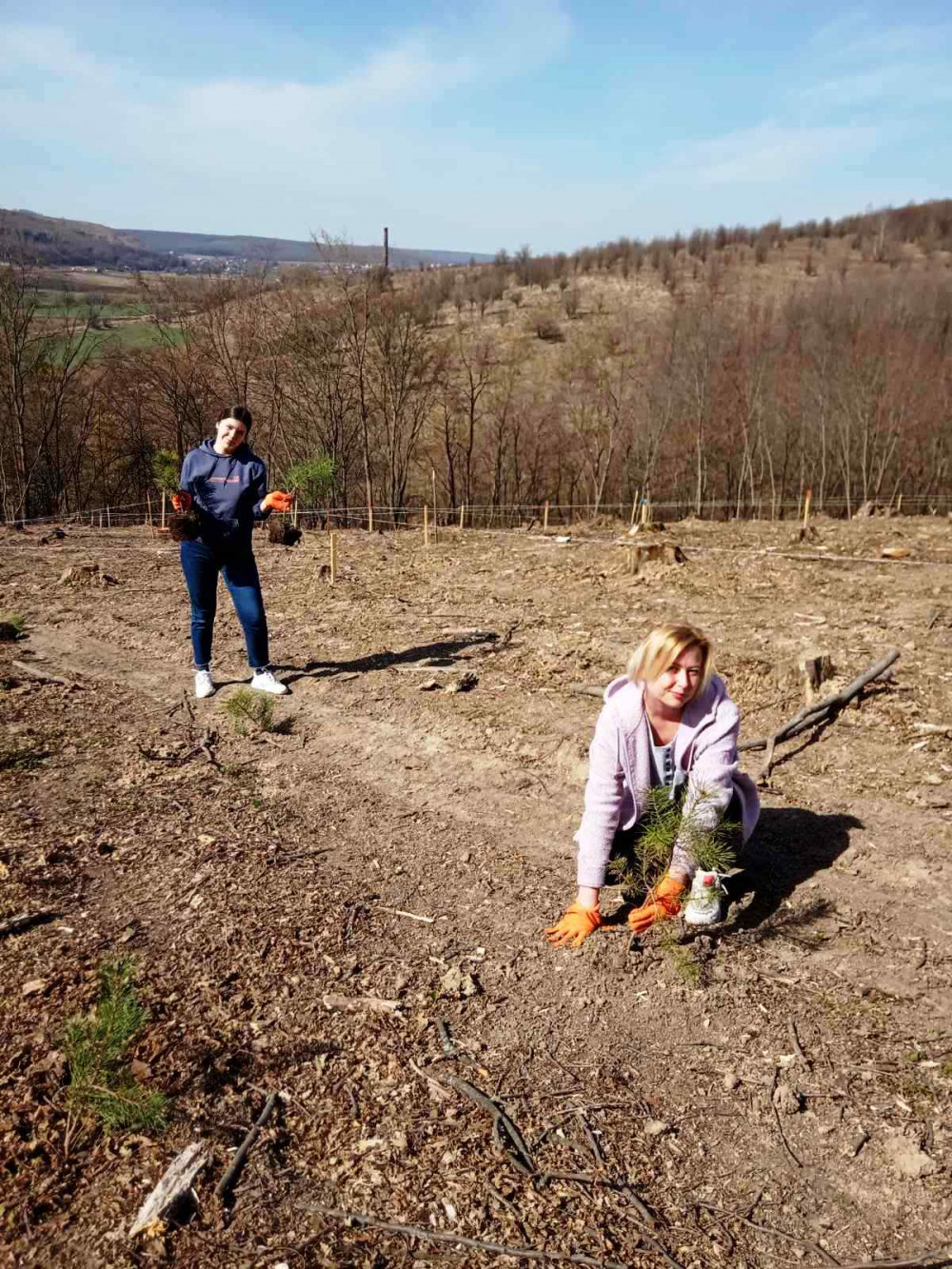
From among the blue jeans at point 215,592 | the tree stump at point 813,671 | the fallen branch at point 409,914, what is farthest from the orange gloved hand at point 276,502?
the tree stump at point 813,671

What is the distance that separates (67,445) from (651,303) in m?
38.9

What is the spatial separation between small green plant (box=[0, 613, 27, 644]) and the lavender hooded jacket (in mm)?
A: 6328

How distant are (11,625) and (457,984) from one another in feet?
21.3

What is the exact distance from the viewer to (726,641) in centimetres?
719

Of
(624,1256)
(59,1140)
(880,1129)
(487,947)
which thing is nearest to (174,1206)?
(59,1140)

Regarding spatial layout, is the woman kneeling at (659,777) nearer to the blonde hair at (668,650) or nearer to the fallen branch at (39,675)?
the blonde hair at (668,650)

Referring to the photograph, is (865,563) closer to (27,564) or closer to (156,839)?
(156,839)

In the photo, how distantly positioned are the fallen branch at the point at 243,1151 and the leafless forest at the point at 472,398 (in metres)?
21.7

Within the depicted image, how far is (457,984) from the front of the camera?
304cm

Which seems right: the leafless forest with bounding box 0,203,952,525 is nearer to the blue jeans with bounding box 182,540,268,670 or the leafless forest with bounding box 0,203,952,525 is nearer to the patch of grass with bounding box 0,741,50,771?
the blue jeans with bounding box 182,540,268,670

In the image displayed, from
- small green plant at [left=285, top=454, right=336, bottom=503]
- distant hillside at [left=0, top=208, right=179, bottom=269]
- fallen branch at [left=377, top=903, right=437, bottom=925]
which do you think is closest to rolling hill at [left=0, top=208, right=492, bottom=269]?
distant hillside at [left=0, top=208, right=179, bottom=269]

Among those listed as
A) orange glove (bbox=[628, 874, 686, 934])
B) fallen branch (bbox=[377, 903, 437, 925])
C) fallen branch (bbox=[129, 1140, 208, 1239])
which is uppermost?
orange glove (bbox=[628, 874, 686, 934])

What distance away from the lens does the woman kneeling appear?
3.11 meters

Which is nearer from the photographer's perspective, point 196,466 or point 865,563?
point 196,466
